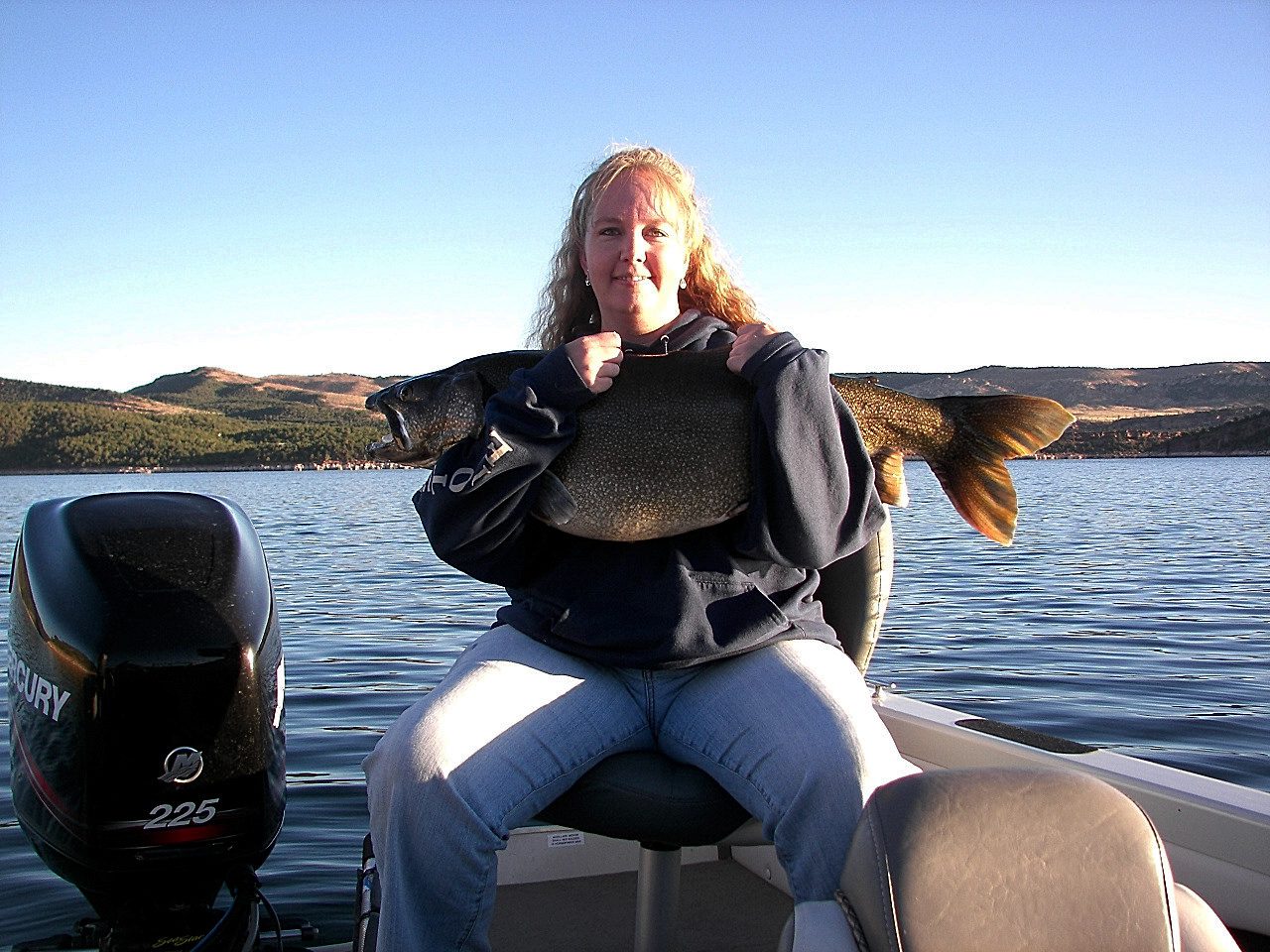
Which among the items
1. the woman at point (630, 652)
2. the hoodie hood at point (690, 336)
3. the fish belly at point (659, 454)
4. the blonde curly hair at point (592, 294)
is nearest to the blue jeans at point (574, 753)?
the woman at point (630, 652)

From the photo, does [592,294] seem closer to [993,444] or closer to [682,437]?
[682,437]

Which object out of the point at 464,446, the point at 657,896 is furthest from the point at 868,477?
the point at 657,896

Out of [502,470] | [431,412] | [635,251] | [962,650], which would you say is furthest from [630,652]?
[962,650]

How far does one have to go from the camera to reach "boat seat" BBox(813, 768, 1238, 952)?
5.34 feet

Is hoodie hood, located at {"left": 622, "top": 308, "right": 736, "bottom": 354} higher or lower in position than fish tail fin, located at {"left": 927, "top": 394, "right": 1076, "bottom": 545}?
higher

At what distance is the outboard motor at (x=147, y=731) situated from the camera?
2684 millimetres

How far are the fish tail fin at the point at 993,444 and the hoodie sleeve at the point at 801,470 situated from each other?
20.1 inches

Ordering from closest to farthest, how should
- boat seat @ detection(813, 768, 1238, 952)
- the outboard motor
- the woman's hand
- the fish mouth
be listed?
boat seat @ detection(813, 768, 1238, 952)
the outboard motor
the woman's hand
the fish mouth

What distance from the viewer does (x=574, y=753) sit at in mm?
2568

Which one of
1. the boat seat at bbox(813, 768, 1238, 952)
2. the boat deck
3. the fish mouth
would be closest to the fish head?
the fish mouth

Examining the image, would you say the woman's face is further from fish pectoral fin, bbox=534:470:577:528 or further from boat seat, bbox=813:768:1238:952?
boat seat, bbox=813:768:1238:952

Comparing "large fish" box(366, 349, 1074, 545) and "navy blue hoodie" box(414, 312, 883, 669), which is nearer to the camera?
"navy blue hoodie" box(414, 312, 883, 669)

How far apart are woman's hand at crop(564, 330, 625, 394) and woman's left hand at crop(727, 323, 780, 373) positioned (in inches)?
11.1

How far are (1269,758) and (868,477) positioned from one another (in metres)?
5.19
